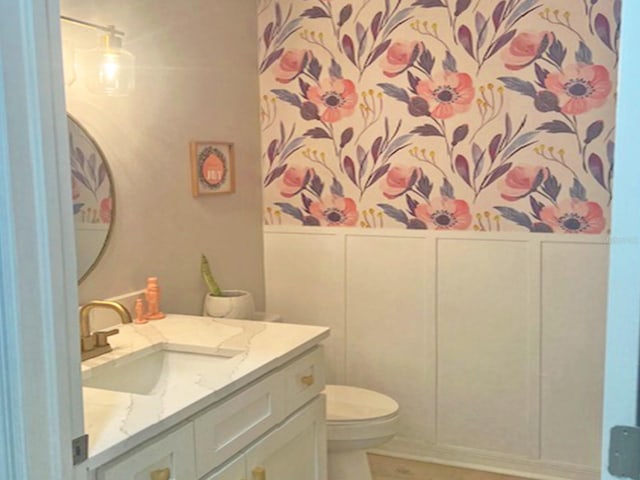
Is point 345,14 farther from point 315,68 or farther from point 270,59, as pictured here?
point 270,59

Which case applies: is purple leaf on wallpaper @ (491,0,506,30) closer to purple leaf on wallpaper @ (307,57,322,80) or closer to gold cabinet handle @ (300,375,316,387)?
purple leaf on wallpaper @ (307,57,322,80)

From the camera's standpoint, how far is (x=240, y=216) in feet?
10.0

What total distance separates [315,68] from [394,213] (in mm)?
778

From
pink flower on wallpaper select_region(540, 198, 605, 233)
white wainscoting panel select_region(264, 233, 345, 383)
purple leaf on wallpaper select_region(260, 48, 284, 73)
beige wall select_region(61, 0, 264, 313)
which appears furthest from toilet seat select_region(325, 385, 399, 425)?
purple leaf on wallpaper select_region(260, 48, 284, 73)

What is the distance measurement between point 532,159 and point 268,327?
54.9 inches

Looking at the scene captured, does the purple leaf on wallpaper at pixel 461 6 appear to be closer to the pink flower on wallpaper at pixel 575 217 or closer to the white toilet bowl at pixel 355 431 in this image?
the pink flower on wallpaper at pixel 575 217

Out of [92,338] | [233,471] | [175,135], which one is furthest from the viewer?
[175,135]

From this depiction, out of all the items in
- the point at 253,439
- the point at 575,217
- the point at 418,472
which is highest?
the point at 575,217

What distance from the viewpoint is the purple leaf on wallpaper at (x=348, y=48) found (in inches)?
119

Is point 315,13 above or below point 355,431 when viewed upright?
above

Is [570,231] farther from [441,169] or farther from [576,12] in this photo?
[576,12]

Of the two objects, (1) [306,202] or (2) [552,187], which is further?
(1) [306,202]

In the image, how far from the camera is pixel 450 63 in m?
2.85

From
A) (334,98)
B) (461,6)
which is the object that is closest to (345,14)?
(334,98)
